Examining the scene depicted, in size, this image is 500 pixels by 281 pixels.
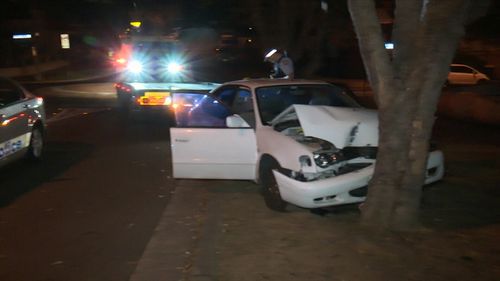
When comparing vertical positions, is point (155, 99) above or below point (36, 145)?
above

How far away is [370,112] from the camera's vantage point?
25.6 feet

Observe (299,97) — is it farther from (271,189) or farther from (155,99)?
(155,99)

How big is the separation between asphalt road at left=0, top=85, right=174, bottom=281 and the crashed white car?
97cm

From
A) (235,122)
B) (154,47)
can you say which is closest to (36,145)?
(235,122)

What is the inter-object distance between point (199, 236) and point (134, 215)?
4.08 feet

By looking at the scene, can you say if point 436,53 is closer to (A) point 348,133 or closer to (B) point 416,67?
(B) point 416,67

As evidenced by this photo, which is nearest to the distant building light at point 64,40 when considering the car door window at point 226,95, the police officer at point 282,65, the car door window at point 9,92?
the police officer at point 282,65

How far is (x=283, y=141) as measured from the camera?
7125 mm

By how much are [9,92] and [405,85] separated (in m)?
7.06

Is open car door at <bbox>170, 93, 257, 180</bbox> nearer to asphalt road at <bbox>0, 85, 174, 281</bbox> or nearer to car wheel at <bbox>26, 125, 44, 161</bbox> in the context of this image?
asphalt road at <bbox>0, 85, 174, 281</bbox>

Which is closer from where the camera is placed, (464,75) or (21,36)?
(464,75)

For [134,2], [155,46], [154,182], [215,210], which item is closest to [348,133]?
[215,210]

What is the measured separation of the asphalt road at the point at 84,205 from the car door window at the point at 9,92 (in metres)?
1.11

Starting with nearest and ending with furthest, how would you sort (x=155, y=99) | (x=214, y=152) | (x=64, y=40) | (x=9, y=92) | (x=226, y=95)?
(x=214, y=152) < (x=226, y=95) < (x=9, y=92) < (x=155, y=99) < (x=64, y=40)
